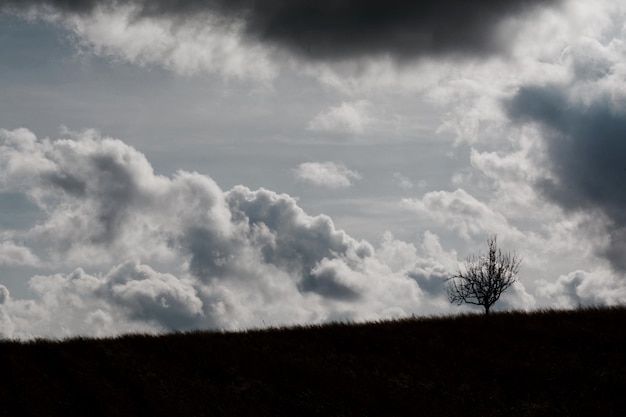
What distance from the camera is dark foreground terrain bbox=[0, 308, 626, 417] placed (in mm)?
16906

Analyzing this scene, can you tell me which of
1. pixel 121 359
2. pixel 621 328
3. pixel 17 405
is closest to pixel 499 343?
pixel 621 328

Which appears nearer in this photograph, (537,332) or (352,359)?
(352,359)

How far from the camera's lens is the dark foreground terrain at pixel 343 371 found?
16906 mm

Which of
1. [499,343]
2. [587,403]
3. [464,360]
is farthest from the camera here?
[499,343]

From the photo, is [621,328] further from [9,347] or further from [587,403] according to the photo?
[9,347]

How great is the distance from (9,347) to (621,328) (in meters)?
20.1

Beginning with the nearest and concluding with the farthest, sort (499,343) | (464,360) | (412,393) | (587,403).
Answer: (587,403), (412,393), (464,360), (499,343)

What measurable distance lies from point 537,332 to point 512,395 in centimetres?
588

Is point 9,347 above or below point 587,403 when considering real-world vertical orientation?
above

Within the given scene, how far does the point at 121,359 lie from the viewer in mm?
20703

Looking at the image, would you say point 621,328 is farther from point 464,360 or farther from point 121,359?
point 121,359

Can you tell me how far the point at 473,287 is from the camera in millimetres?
41375

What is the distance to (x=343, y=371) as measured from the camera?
1920 centimetres

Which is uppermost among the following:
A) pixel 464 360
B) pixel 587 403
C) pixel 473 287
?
pixel 473 287
